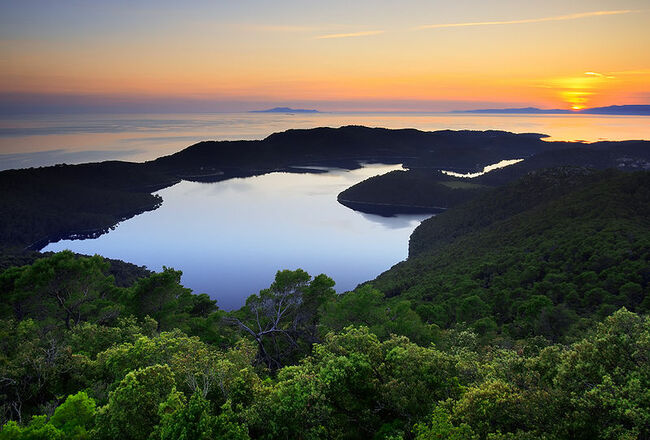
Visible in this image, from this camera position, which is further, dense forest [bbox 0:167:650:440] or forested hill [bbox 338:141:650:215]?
forested hill [bbox 338:141:650:215]

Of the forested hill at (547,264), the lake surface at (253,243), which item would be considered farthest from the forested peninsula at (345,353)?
the lake surface at (253,243)

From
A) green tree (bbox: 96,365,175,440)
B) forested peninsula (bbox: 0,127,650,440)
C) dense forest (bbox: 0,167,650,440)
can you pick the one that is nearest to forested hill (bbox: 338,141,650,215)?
forested peninsula (bbox: 0,127,650,440)

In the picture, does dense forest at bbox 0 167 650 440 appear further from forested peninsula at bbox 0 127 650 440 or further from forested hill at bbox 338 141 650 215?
forested hill at bbox 338 141 650 215

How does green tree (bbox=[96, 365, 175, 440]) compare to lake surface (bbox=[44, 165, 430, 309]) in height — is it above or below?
above

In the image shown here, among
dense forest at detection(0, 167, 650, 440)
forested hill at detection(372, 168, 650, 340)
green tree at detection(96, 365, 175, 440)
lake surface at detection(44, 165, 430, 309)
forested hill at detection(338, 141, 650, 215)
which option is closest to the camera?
dense forest at detection(0, 167, 650, 440)

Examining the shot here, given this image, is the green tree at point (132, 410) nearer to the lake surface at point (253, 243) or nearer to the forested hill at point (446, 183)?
the lake surface at point (253, 243)

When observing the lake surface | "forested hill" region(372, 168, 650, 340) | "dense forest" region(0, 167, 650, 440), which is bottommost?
the lake surface

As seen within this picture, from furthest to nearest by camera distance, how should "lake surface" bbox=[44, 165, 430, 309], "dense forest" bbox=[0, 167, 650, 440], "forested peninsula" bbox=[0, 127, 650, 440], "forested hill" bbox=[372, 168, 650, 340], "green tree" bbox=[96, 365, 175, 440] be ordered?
"lake surface" bbox=[44, 165, 430, 309] → "forested hill" bbox=[372, 168, 650, 340] → "green tree" bbox=[96, 365, 175, 440] → "forested peninsula" bbox=[0, 127, 650, 440] → "dense forest" bbox=[0, 167, 650, 440]
